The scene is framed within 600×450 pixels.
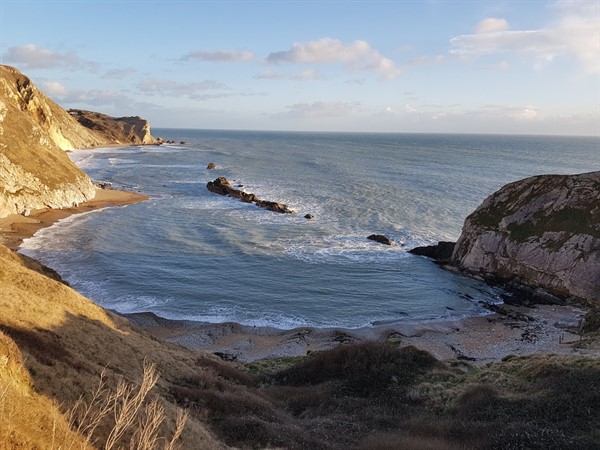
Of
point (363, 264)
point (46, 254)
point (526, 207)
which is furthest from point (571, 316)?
point (46, 254)

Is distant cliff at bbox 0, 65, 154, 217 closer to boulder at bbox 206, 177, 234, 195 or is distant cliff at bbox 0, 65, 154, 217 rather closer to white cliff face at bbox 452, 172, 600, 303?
boulder at bbox 206, 177, 234, 195

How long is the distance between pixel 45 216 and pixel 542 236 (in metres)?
56.4

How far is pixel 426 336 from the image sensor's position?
108 ft

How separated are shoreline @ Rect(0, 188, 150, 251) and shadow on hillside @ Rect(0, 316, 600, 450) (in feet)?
106

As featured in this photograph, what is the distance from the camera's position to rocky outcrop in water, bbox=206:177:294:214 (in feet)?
229

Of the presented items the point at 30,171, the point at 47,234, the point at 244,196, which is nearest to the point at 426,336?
the point at 47,234

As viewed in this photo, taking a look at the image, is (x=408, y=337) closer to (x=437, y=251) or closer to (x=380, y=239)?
(x=437, y=251)

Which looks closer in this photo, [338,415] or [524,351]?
[338,415]

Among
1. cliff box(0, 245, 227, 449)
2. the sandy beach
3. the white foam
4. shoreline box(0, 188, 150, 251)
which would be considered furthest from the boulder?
cliff box(0, 245, 227, 449)

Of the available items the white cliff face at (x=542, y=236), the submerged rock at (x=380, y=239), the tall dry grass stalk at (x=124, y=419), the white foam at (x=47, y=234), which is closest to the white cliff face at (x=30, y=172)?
the white foam at (x=47, y=234)

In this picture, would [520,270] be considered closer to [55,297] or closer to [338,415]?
[338,415]

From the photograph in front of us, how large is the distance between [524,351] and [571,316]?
857 cm

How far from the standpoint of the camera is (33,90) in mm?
103688

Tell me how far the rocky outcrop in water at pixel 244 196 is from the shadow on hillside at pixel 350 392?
150 ft
